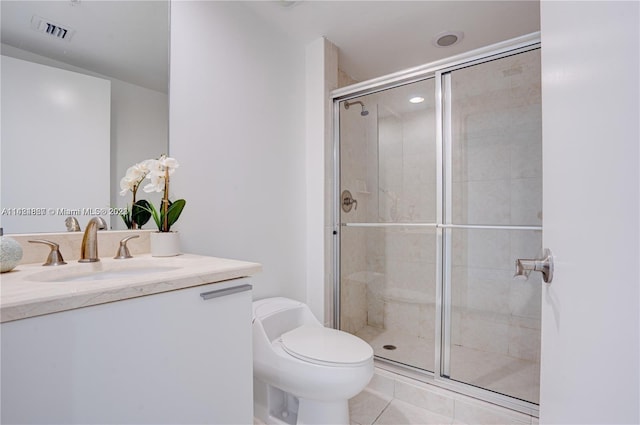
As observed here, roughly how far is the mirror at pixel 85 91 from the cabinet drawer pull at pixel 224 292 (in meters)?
0.67

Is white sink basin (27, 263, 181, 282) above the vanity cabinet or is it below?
above

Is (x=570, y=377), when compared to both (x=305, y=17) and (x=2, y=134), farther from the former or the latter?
(x=305, y=17)

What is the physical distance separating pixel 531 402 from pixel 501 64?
1769 mm

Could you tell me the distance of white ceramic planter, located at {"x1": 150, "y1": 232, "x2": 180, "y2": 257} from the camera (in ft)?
3.82

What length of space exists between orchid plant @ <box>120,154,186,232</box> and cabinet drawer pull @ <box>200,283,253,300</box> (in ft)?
1.68

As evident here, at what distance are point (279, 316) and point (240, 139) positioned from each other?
38.4 inches

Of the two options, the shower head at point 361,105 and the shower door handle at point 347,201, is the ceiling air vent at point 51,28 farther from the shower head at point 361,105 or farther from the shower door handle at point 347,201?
the shower door handle at point 347,201

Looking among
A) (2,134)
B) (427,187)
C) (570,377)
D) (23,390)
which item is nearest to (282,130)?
(427,187)

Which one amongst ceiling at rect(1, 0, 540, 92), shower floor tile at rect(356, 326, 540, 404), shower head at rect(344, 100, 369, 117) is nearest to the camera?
ceiling at rect(1, 0, 540, 92)

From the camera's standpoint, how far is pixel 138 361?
691mm

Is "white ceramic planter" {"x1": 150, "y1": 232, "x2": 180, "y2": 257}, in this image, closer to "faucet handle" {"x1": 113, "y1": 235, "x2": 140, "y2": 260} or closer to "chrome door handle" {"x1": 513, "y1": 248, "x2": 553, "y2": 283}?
"faucet handle" {"x1": 113, "y1": 235, "x2": 140, "y2": 260}

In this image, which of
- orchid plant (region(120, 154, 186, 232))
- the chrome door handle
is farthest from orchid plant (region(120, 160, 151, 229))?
the chrome door handle

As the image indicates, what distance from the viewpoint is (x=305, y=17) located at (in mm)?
1729

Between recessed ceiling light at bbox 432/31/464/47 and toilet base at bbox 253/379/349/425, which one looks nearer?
toilet base at bbox 253/379/349/425
